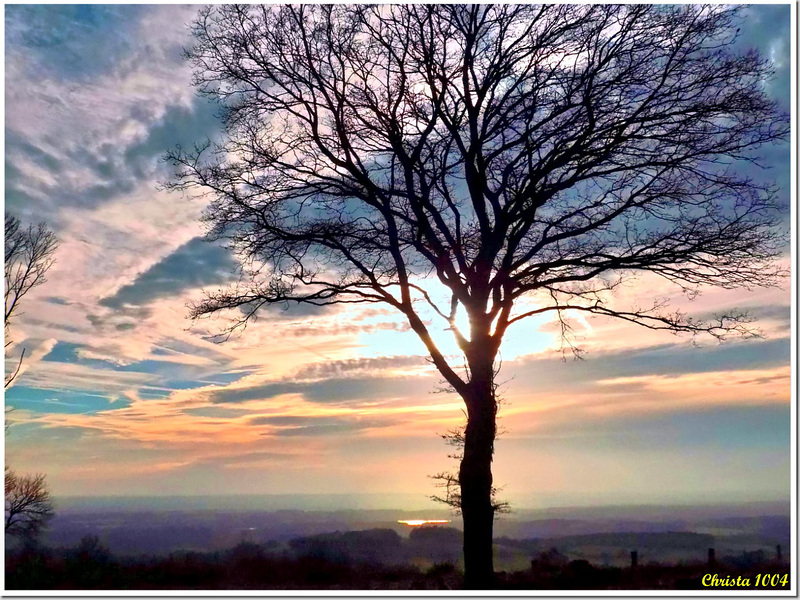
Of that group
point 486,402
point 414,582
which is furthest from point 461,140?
point 414,582

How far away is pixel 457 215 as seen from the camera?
1394 centimetres

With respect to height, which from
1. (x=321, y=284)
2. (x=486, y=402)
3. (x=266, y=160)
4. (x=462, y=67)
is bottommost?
(x=486, y=402)

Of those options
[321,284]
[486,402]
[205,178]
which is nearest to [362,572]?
[486,402]

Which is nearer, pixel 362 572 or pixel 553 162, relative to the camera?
pixel 553 162

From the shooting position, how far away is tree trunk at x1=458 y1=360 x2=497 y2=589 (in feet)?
37.8

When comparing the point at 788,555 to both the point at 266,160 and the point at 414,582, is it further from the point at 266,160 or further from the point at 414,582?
the point at 266,160

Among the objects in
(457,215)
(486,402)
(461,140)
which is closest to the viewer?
(486,402)

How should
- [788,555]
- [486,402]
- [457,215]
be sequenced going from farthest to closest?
[457,215]
[486,402]
[788,555]

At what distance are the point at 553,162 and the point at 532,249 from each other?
5.42 ft

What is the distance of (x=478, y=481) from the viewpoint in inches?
467

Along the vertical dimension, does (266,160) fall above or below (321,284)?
above

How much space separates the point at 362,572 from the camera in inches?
559

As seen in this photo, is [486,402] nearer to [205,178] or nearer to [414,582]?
[414,582]

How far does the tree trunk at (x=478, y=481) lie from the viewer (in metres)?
11.5
